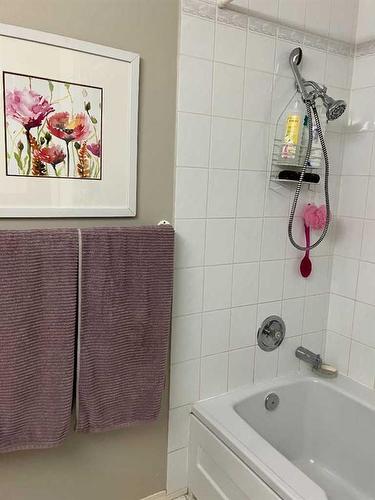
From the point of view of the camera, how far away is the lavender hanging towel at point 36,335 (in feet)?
3.75

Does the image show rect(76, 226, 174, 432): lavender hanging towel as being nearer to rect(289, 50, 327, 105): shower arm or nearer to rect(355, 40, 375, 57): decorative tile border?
rect(289, 50, 327, 105): shower arm

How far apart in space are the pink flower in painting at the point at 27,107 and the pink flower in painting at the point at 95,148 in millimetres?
158

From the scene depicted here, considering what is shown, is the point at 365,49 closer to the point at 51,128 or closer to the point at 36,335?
the point at 51,128

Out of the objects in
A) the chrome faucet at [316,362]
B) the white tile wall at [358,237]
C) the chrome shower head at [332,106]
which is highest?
the chrome shower head at [332,106]

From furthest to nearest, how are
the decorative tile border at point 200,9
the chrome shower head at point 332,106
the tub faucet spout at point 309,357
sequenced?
1. the tub faucet spout at point 309,357
2. the chrome shower head at point 332,106
3. the decorative tile border at point 200,9

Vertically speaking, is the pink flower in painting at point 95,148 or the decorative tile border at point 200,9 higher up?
the decorative tile border at point 200,9

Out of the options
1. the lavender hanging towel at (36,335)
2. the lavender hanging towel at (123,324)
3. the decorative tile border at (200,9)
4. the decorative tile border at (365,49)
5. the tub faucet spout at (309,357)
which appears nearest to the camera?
the lavender hanging towel at (36,335)

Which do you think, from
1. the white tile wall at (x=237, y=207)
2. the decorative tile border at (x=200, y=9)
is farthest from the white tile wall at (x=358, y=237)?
the decorative tile border at (x=200, y=9)

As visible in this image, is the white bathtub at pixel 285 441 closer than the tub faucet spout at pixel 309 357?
Yes

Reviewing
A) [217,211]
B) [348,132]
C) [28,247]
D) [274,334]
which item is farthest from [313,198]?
[28,247]

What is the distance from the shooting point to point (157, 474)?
1632 mm

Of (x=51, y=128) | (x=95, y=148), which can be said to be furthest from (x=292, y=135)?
(x=51, y=128)

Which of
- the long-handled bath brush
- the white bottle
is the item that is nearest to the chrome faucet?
the long-handled bath brush

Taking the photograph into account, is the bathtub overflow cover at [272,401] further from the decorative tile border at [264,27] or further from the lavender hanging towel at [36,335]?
the decorative tile border at [264,27]
